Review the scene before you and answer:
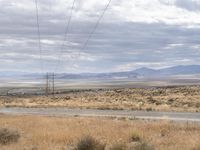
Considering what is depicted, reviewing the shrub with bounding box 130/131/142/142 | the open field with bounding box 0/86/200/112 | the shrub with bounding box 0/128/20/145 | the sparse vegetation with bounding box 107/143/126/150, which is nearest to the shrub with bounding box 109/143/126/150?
the sparse vegetation with bounding box 107/143/126/150

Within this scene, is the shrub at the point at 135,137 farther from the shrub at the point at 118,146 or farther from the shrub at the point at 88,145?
the shrub at the point at 118,146

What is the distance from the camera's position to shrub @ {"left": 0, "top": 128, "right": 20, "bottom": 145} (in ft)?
60.2

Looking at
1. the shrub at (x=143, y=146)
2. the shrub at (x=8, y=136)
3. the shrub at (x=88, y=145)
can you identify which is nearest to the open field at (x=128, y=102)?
the shrub at (x=8, y=136)

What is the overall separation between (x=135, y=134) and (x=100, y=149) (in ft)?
11.3

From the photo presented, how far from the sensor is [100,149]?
1580 centimetres

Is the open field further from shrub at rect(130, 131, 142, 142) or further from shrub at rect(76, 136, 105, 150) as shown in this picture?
shrub at rect(76, 136, 105, 150)

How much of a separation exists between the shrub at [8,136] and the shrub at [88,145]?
12.1 ft

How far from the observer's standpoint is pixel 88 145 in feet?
51.1

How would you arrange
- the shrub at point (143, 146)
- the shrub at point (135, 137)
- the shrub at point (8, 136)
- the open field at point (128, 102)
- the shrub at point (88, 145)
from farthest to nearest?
1. the open field at point (128, 102)
2. the shrub at point (8, 136)
3. the shrub at point (135, 137)
4. the shrub at point (88, 145)
5. the shrub at point (143, 146)

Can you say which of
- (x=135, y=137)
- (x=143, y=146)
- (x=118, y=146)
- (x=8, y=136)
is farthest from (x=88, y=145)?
(x=8, y=136)

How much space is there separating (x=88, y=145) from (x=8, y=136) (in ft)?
14.5

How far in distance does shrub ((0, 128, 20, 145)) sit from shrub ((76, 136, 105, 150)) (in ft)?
12.1

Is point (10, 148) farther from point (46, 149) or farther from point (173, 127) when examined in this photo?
point (173, 127)

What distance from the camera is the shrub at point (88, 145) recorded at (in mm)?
15562
